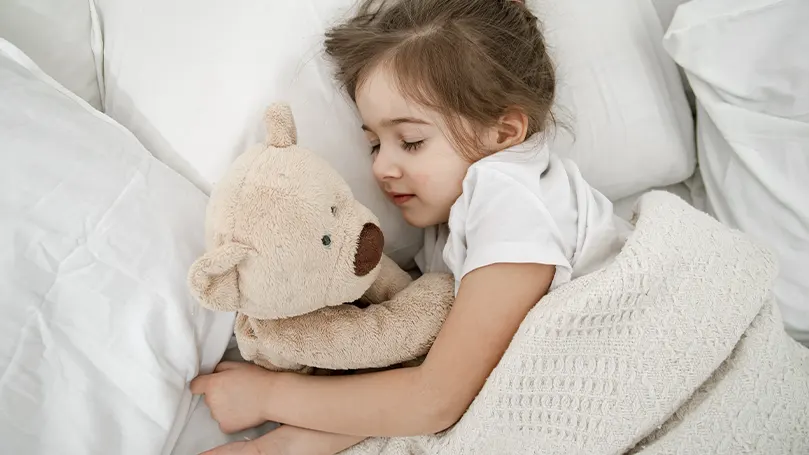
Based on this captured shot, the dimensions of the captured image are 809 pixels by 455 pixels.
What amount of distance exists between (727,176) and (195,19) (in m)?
0.97

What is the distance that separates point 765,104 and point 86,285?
1105mm

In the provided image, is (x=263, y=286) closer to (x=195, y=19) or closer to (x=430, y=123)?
(x=430, y=123)

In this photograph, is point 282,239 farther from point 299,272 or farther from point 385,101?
point 385,101

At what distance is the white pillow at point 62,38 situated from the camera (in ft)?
2.94

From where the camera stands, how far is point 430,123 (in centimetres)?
87

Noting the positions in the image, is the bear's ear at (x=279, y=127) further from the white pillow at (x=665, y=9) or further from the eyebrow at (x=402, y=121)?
the white pillow at (x=665, y=9)

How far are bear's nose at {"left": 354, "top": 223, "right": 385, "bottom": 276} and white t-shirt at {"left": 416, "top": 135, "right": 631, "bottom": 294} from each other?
139 millimetres

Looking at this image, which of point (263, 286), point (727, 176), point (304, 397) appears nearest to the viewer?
point (263, 286)

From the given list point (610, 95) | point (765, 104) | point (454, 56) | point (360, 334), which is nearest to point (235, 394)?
point (360, 334)

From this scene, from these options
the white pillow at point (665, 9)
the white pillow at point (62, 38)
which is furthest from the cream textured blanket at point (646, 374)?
the white pillow at point (62, 38)

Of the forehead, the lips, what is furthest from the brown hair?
the lips

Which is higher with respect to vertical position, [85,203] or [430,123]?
[85,203]

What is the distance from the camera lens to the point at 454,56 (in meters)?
0.86

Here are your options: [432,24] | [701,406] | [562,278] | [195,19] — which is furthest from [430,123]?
[701,406]
